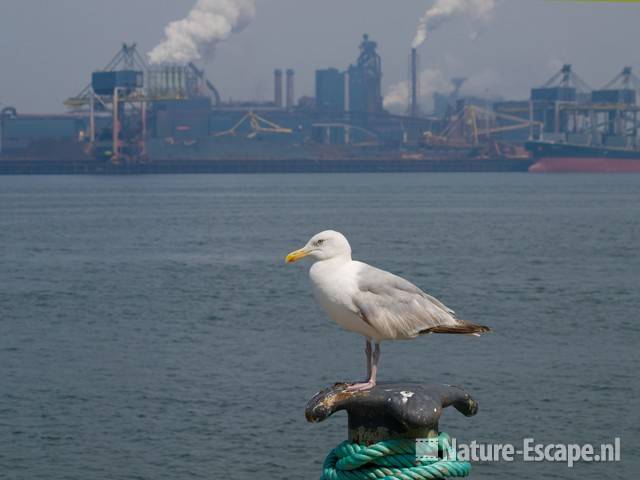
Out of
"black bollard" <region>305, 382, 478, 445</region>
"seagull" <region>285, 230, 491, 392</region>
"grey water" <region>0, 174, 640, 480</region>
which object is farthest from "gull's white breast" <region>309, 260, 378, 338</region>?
"grey water" <region>0, 174, 640, 480</region>

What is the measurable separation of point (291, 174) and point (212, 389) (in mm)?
158049

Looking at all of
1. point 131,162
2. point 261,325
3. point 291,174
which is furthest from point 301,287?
point 291,174

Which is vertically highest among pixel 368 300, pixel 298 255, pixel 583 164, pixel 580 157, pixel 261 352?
pixel 298 255

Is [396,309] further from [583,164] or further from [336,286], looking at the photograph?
[583,164]

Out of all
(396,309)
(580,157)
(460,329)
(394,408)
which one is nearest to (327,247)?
(396,309)

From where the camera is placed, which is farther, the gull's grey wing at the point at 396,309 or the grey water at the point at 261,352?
the grey water at the point at 261,352

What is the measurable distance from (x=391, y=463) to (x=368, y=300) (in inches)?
38.9

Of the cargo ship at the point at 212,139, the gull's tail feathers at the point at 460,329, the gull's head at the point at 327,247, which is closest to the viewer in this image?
the gull's head at the point at 327,247

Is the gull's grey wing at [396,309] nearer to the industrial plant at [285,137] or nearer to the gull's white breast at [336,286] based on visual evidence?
the gull's white breast at [336,286]

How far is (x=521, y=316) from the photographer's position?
25000 millimetres

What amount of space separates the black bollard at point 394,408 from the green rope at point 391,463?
0.10 ft

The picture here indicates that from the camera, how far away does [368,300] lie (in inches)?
154

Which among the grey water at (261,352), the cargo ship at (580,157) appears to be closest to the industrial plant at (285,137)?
the cargo ship at (580,157)

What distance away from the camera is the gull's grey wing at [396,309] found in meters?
3.92
